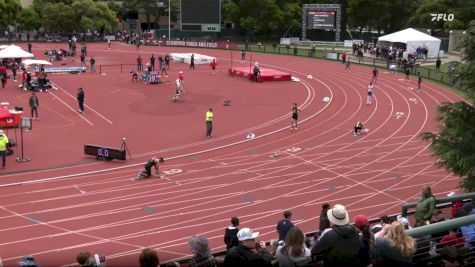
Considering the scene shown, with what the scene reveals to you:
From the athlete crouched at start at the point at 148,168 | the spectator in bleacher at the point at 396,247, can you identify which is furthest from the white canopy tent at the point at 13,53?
the spectator in bleacher at the point at 396,247

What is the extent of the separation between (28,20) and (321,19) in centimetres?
4030

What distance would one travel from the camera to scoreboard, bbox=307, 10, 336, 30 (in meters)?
75.7

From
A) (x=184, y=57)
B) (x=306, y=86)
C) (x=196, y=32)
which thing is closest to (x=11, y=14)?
(x=196, y=32)

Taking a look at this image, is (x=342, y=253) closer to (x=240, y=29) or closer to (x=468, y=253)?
(x=468, y=253)

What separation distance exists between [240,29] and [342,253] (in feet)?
290

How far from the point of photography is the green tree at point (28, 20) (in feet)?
263

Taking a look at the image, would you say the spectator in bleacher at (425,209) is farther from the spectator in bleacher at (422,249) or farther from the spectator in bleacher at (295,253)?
the spectator in bleacher at (295,253)

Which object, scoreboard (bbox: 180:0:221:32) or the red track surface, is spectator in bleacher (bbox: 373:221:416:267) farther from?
scoreboard (bbox: 180:0:221:32)

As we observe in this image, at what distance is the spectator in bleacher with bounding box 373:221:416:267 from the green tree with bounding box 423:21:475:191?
10.1 m

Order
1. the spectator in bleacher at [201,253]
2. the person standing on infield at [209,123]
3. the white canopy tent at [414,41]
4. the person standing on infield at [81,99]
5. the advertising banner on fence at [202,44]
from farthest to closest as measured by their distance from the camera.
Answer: the advertising banner on fence at [202,44] → the white canopy tent at [414,41] → the person standing on infield at [81,99] → the person standing on infield at [209,123] → the spectator in bleacher at [201,253]

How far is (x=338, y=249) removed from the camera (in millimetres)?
6598

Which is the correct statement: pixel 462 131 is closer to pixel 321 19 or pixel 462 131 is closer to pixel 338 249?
pixel 338 249

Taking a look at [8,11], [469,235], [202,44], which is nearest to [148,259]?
[469,235]

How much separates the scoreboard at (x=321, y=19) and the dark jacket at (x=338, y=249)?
7153 centimetres
